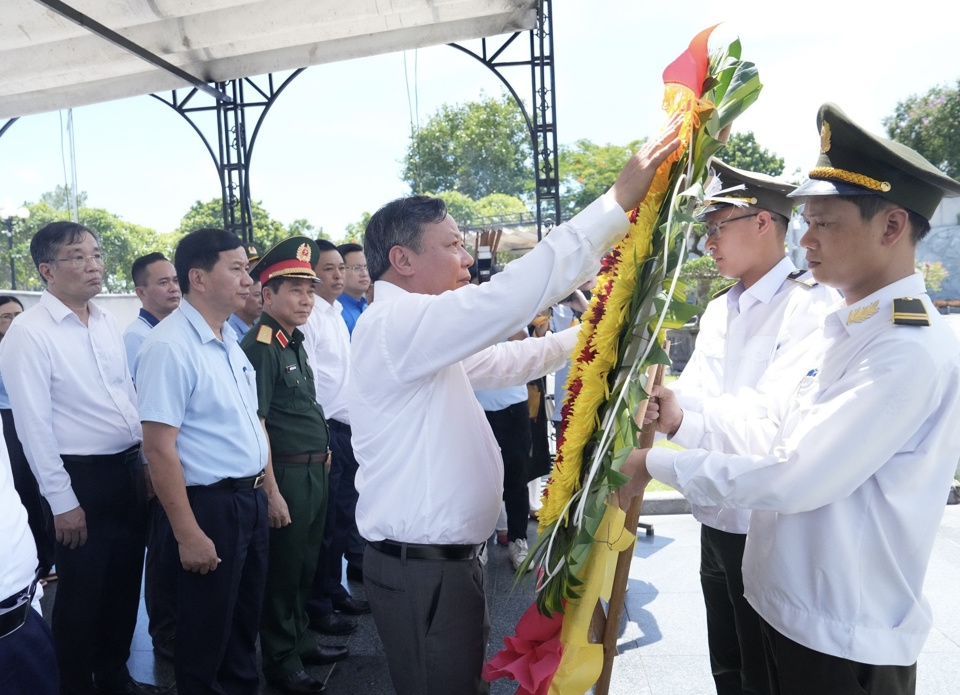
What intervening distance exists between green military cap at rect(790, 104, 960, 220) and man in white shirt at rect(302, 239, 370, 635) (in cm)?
302

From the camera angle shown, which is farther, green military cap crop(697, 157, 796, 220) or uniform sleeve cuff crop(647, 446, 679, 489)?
green military cap crop(697, 157, 796, 220)

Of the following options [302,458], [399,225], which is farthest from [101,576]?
[399,225]

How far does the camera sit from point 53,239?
320cm

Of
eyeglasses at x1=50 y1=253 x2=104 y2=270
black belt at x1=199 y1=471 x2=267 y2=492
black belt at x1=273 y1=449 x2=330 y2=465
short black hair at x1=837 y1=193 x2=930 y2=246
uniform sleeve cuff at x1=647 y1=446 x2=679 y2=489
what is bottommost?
black belt at x1=273 y1=449 x2=330 y2=465

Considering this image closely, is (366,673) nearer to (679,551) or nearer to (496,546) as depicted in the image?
(496,546)

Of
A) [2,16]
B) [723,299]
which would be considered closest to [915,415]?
[723,299]

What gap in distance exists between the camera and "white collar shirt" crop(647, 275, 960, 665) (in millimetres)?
1500

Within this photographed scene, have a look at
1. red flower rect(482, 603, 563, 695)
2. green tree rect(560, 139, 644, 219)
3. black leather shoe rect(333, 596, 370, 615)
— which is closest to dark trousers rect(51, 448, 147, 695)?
black leather shoe rect(333, 596, 370, 615)

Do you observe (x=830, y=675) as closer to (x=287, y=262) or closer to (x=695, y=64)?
(x=695, y=64)

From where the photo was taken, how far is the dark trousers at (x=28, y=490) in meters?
4.47

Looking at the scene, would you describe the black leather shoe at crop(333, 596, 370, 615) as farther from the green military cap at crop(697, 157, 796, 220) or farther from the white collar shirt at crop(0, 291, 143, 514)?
the green military cap at crop(697, 157, 796, 220)

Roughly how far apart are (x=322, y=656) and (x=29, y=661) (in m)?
2.05

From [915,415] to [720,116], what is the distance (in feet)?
2.52

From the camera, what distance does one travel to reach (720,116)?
4.92 feet
